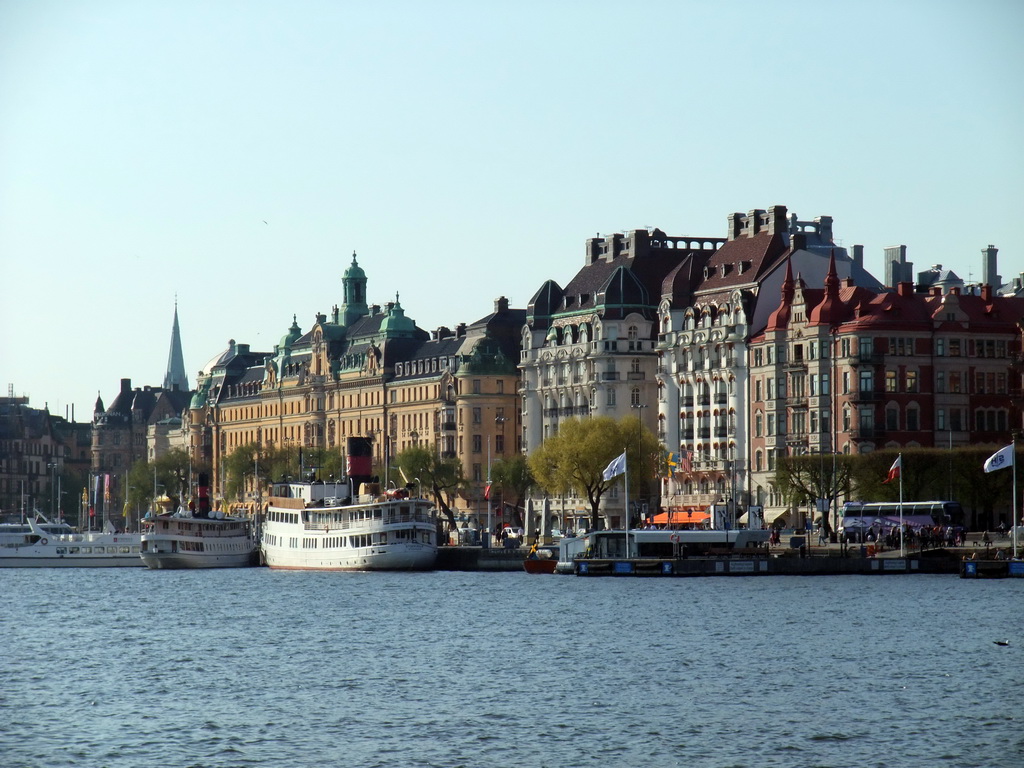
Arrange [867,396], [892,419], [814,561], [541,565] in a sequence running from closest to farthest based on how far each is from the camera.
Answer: [814,561], [541,565], [867,396], [892,419]

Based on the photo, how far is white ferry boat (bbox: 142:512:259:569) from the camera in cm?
16588

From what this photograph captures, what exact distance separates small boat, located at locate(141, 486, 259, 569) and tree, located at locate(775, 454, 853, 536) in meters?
43.5

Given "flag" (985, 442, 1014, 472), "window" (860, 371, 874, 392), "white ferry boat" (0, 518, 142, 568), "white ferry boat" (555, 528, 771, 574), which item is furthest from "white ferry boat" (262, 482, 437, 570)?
"flag" (985, 442, 1014, 472)

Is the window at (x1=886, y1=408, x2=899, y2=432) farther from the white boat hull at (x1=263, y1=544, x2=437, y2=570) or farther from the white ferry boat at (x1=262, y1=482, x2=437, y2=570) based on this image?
the white boat hull at (x1=263, y1=544, x2=437, y2=570)

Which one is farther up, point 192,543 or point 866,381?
point 866,381

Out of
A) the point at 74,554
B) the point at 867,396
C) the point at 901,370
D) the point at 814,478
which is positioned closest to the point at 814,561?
the point at 814,478

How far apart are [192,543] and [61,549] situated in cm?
1703

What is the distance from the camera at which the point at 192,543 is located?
16588 centimetres

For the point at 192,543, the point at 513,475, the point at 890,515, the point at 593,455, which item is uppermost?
the point at 593,455

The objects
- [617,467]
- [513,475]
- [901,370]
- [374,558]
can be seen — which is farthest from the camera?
[513,475]

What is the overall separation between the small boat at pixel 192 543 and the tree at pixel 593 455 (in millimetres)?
24424

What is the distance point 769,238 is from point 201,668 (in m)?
106

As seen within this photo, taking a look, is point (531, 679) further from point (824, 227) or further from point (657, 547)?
point (824, 227)

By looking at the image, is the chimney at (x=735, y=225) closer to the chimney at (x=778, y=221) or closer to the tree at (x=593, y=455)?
the chimney at (x=778, y=221)
